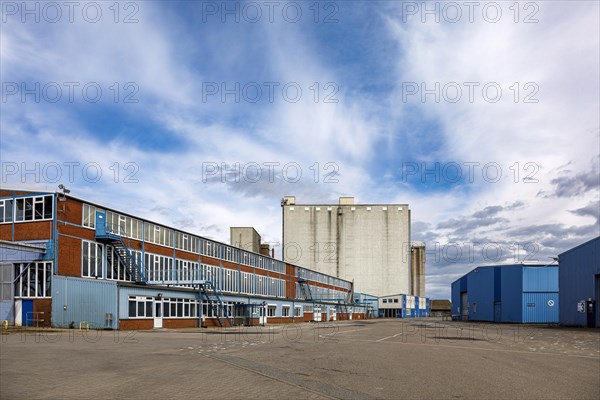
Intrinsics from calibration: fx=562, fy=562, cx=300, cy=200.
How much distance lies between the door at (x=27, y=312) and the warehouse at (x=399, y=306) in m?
88.2

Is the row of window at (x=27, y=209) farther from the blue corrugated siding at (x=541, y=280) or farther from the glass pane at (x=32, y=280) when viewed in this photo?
the blue corrugated siding at (x=541, y=280)

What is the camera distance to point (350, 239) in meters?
113

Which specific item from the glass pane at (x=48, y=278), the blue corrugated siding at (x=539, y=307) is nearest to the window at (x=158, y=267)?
the glass pane at (x=48, y=278)

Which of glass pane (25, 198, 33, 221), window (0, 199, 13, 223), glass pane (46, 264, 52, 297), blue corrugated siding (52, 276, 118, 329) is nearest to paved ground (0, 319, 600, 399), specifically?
blue corrugated siding (52, 276, 118, 329)

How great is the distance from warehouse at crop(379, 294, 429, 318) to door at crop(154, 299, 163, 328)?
79.6 meters

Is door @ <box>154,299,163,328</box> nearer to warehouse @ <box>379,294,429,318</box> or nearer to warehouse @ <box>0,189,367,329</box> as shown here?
warehouse @ <box>0,189,367,329</box>

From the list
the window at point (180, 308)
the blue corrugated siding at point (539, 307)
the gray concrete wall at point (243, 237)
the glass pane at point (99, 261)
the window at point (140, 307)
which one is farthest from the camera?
the gray concrete wall at point (243, 237)

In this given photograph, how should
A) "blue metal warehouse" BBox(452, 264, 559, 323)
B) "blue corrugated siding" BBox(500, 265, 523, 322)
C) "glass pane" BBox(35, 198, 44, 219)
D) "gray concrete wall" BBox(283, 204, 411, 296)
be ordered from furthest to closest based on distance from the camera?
"gray concrete wall" BBox(283, 204, 411, 296), "blue corrugated siding" BBox(500, 265, 523, 322), "blue metal warehouse" BBox(452, 264, 559, 323), "glass pane" BBox(35, 198, 44, 219)

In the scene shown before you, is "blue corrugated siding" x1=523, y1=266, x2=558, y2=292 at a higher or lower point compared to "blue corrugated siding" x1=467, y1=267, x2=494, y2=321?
higher

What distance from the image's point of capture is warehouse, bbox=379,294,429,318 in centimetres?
11738

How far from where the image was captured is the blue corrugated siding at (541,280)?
69.9 meters

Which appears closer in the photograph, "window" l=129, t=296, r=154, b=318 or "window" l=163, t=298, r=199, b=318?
"window" l=129, t=296, r=154, b=318

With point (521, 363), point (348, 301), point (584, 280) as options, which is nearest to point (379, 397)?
point (521, 363)

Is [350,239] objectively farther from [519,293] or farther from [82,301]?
[82,301]
